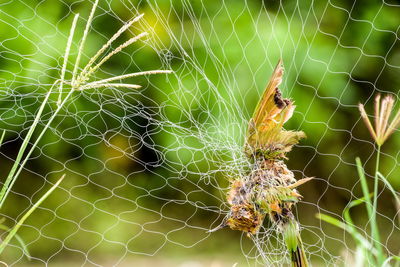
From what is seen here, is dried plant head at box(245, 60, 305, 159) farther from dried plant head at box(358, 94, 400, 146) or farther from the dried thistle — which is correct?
dried plant head at box(358, 94, 400, 146)

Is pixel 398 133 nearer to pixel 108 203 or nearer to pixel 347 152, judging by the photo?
pixel 347 152

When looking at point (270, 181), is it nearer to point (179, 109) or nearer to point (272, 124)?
point (272, 124)

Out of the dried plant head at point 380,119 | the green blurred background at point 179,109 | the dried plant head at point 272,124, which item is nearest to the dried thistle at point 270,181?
the dried plant head at point 272,124

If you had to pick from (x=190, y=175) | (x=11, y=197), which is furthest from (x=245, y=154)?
(x=11, y=197)

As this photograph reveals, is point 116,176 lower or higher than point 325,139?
lower

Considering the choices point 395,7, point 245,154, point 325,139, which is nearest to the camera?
point 245,154
